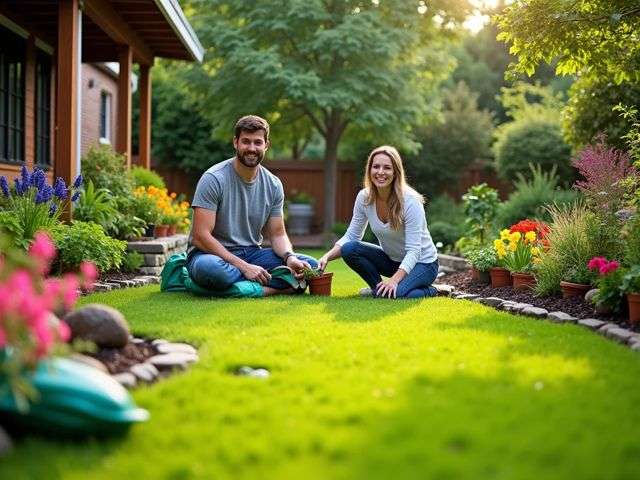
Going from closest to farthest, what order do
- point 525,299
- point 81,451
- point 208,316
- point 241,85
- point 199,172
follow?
point 81,451 → point 208,316 → point 525,299 → point 241,85 → point 199,172

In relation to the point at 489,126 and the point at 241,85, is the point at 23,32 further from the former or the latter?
the point at 489,126

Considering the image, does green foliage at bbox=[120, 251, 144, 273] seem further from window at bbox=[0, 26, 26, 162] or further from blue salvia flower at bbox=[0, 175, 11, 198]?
window at bbox=[0, 26, 26, 162]


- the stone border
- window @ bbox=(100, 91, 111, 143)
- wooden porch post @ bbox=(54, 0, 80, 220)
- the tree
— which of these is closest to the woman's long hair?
the stone border

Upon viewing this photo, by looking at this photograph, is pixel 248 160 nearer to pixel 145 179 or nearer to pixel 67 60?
pixel 67 60

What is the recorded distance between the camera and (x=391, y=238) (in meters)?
7.10

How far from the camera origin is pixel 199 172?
22109mm

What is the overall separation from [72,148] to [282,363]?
17.2 ft

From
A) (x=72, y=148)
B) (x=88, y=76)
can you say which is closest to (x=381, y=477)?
(x=72, y=148)

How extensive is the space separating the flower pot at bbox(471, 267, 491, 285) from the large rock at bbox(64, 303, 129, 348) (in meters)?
4.83

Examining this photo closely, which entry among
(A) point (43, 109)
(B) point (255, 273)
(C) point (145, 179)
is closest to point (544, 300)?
(B) point (255, 273)

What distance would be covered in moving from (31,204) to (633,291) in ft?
15.7

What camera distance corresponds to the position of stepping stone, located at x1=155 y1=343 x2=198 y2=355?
421cm

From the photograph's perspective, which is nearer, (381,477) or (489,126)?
(381,477)

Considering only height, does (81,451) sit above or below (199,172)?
below
